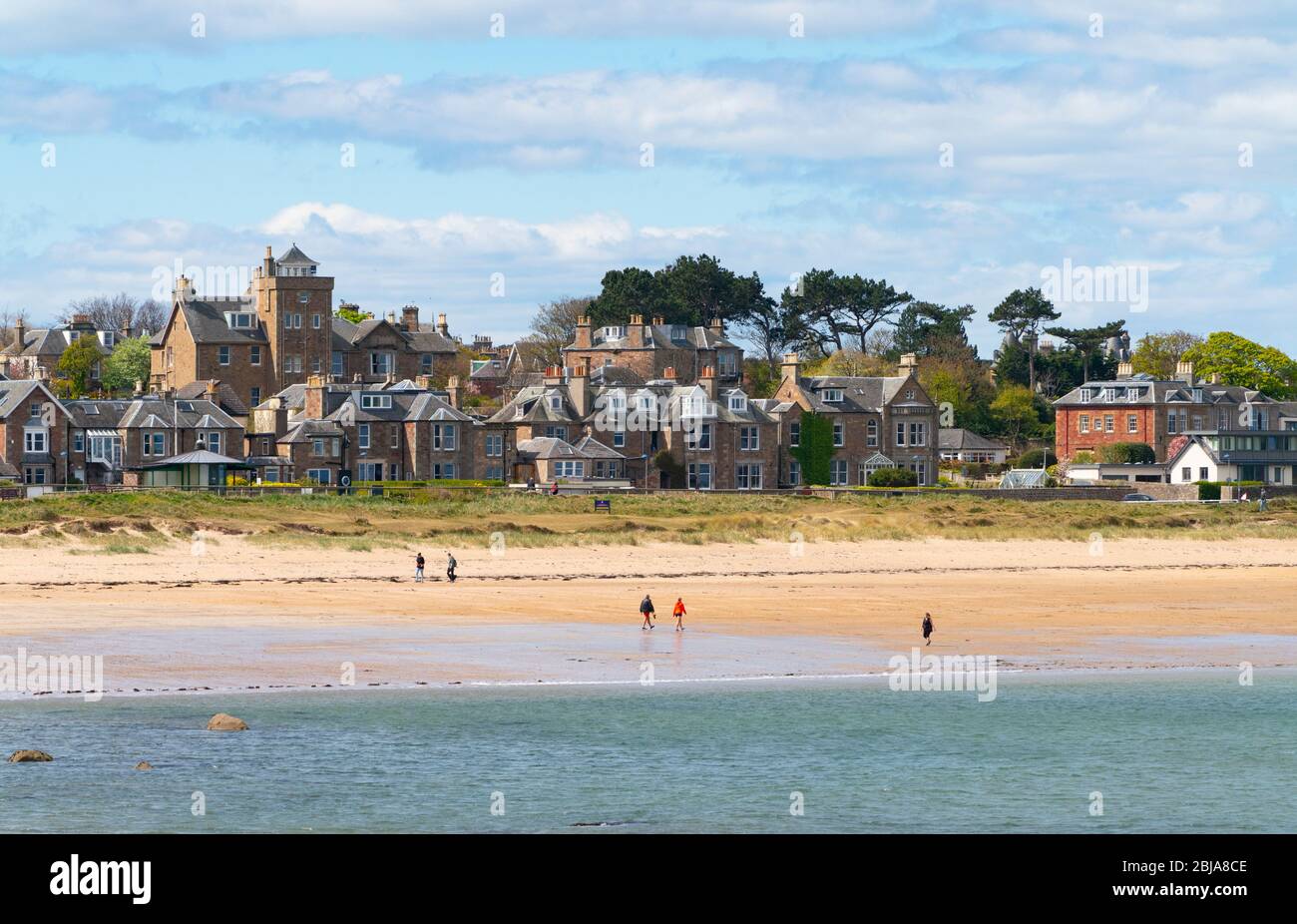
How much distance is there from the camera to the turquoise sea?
2475cm

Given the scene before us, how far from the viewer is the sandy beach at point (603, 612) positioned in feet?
115

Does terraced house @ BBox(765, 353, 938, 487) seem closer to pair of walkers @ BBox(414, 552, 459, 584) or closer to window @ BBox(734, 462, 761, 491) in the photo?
window @ BBox(734, 462, 761, 491)

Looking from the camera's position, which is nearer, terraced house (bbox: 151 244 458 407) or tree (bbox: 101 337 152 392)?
terraced house (bbox: 151 244 458 407)

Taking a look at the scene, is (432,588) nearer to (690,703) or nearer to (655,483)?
(690,703)

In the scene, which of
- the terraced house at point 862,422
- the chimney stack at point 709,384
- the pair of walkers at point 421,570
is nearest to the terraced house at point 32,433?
the chimney stack at point 709,384

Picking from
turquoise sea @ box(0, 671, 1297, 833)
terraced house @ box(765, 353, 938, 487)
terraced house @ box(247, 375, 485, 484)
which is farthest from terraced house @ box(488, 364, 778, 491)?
turquoise sea @ box(0, 671, 1297, 833)

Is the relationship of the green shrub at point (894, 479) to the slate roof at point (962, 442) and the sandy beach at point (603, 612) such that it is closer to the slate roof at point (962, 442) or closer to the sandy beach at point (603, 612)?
the slate roof at point (962, 442)

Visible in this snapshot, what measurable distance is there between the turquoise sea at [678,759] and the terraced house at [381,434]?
59719 millimetres

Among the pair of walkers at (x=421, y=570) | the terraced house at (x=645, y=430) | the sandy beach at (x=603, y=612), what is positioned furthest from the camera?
the terraced house at (x=645, y=430)

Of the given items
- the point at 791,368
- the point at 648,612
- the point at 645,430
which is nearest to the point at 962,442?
the point at 791,368

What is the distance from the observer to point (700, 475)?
96875 millimetres

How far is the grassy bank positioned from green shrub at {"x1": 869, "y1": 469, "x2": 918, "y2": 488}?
10.5m
